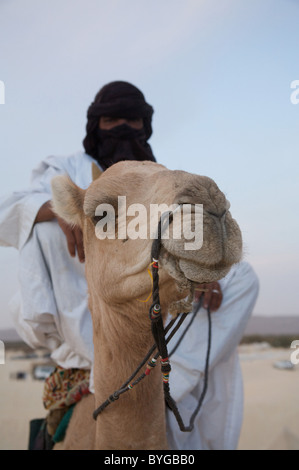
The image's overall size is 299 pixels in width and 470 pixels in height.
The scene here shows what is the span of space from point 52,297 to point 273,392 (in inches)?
492

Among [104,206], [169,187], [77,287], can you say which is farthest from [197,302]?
[169,187]

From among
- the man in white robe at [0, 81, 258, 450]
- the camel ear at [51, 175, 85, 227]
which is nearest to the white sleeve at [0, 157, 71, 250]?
the man in white robe at [0, 81, 258, 450]

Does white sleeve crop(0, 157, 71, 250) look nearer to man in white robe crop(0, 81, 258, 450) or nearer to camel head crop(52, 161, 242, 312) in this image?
man in white robe crop(0, 81, 258, 450)

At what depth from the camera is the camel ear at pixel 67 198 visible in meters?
2.52

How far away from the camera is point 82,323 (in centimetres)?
328

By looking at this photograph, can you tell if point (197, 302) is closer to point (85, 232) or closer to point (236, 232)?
point (85, 232)

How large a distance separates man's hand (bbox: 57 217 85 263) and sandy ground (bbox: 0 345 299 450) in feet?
18.3

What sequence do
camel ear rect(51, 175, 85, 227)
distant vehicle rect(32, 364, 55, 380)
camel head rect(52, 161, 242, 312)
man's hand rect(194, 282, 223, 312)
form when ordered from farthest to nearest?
1. distant vehicle rect(32, 364, 55, 380)
2. man's hand rect(194, 282, 223, 312)
3. camel ear rect(51, 175, 85, 227)
4. camel head rect(52, 161, 242, 312)

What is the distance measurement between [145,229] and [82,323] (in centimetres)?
155

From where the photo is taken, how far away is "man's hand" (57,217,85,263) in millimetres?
3062

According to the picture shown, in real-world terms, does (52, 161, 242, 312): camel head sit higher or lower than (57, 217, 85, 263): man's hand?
higher

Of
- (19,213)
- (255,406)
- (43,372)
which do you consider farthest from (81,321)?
(255,406)
